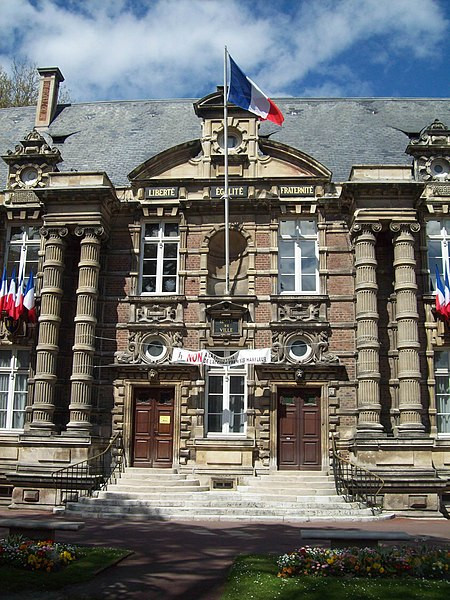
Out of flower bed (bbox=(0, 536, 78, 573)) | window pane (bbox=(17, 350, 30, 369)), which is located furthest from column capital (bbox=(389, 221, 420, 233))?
flower bed (bbox=(0, 536, 78, 573))

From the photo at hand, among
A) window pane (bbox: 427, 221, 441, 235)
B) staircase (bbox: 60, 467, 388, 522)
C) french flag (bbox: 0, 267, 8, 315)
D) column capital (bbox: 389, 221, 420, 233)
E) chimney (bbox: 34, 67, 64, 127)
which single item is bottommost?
staircase (bbox: 60, 467, 388, 522)

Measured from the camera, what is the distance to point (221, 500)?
16172 mm

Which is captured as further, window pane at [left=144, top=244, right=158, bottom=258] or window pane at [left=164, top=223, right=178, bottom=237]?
window pane at [left=164, top=223, right=178, bottom=237]

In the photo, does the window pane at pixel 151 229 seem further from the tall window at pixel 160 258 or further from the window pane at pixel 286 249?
the window pane at pixel 286 249

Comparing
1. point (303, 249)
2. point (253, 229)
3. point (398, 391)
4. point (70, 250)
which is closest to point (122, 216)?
point (70, 250)

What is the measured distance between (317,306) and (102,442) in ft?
22.9

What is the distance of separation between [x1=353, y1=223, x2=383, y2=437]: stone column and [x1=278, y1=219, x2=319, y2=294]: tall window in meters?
1.39

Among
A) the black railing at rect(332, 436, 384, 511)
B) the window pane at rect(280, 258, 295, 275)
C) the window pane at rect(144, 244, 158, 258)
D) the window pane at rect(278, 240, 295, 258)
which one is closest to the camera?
the black railing at rect(332, 436, 384, 511)

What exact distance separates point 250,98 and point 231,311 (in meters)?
6.13

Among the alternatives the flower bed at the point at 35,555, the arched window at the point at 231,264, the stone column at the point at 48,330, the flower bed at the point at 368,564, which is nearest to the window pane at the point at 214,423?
the arched window at the point at 231,264

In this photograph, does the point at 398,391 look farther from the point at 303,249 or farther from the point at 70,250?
the point at 70,250

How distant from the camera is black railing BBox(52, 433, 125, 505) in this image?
17.0 m

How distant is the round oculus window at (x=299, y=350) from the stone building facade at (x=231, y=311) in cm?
6

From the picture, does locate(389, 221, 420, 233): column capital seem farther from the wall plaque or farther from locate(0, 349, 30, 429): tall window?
locate(0, 349, 30, 429): tall window
